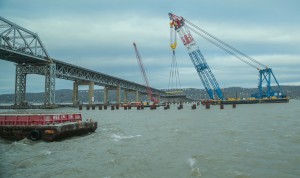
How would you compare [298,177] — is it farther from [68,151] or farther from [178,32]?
[178,32]

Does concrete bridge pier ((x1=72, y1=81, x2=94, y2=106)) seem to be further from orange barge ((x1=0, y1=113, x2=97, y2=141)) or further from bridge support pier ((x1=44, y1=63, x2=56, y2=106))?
orange barge ((x1=0, y1=113, x2=97, y2=141))

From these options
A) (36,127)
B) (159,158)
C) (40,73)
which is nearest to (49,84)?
(40,73)

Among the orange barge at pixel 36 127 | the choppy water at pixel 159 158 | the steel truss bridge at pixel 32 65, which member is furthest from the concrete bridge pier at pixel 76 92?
the choppy water at pixel 159 158

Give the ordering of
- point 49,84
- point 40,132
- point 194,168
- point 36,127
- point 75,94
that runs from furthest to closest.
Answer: point 75,94 < point 49,84 < point 36,127 < point 40,132 < point 194,168

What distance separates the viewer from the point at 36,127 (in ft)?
82.6

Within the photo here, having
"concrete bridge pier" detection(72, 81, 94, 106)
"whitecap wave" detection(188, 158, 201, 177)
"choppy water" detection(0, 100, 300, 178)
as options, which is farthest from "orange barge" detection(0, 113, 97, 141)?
"concrete bridge pier" detection(72, 81, 94, 106)

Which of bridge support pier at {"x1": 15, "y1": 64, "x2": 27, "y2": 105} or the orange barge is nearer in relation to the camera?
the orange barge

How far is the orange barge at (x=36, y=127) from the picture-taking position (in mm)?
24766

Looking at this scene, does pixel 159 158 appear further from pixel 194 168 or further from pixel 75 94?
pixel 75 94

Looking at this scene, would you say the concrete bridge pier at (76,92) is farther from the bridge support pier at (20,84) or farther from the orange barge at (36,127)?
the orange barge at (36,127)

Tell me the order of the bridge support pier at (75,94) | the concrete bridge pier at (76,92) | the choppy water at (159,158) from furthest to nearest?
the concrete bridge pier at (76,92) < the bridge support pier at (75,94) < the choppy water at (159,158)

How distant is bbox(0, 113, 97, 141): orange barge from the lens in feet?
81.3

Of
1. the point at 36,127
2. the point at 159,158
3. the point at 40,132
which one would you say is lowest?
the point at 159,158

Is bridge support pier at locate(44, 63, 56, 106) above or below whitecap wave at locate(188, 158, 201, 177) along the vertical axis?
above
